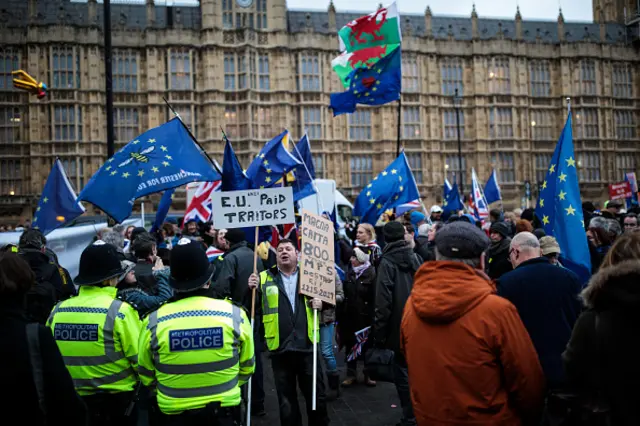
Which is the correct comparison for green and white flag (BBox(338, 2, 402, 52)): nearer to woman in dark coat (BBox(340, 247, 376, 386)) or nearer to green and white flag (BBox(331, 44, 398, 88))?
green and white flag (BBox(331, 44, 398, 88))

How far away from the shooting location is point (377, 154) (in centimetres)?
3456

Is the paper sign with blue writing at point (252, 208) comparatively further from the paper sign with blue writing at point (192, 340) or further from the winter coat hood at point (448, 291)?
the winter coat hood at point (448, 291)

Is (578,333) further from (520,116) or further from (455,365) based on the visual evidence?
(520,116)

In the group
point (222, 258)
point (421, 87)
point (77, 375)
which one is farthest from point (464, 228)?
point (421, 87)

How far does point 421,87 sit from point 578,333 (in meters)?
34.6

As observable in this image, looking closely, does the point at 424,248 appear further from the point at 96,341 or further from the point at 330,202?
the point at 330,202

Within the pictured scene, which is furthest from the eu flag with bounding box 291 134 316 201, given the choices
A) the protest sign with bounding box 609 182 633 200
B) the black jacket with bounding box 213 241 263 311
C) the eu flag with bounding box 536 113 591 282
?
the protest sign with bounding box 609 182 633 200

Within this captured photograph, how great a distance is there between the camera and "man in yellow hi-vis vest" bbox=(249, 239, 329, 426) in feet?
16.1

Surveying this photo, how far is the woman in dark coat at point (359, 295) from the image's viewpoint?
6.78 meters

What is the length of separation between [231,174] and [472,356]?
543cm

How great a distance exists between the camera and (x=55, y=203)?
1003 cm

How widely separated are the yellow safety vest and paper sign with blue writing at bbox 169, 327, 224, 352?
1.75m

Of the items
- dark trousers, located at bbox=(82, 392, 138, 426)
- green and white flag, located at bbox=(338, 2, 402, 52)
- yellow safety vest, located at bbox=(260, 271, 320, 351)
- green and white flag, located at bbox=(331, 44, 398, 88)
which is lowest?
dark trousers, located at bbox=(82, 392, 138, 426)

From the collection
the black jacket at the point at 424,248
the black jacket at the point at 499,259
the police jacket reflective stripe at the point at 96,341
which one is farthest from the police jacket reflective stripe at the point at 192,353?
the black jacket at the point at 424,248
